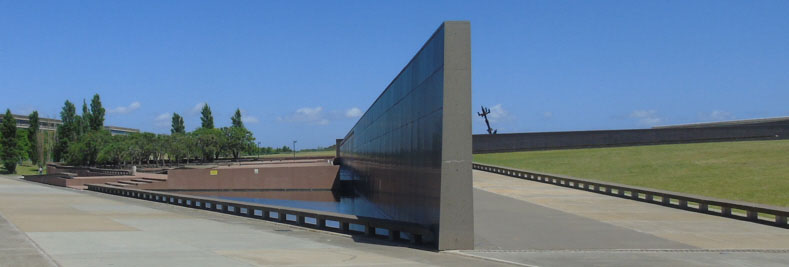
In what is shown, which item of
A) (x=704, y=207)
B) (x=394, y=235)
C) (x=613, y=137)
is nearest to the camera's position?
(x=394, y=235)

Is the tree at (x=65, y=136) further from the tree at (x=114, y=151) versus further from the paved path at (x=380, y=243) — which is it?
the paved path at (x=380, y=243)

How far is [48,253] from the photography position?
10375 mm

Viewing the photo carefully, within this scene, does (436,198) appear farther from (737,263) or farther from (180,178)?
(180,178)

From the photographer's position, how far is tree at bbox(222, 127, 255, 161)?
106m

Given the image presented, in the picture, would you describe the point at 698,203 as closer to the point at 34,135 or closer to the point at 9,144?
the point at 9,144

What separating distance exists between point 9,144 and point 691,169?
87.6 meters

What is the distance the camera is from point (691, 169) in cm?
3419

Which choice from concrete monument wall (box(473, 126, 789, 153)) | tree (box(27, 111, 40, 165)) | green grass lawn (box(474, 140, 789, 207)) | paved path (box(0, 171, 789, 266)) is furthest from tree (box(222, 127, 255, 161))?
paved path (box(0, 171, 789, 266))

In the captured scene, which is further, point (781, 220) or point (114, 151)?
point (114, 151)

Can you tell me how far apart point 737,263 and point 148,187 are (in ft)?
133

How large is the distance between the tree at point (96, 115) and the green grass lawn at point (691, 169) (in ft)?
250

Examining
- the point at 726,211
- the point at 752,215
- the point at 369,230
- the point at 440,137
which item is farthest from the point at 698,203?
the point at 440,137

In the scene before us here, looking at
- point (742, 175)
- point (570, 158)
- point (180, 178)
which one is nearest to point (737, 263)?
point (742, 175)

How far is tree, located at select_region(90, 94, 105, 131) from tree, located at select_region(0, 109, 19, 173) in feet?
45.1
